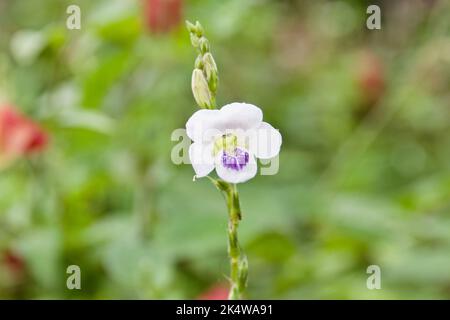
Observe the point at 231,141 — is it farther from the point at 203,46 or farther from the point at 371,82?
the point at 371,82

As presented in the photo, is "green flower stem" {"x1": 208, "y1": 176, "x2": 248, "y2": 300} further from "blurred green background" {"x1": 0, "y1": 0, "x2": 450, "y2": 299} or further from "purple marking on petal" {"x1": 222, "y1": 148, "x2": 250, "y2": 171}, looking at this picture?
"blurred green background" {"x1": 0, "y1": 0, "x2": 450, "y2": 299}

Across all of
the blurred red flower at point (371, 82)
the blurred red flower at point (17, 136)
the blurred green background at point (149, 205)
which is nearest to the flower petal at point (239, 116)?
the blurred green background at point (149, 205)

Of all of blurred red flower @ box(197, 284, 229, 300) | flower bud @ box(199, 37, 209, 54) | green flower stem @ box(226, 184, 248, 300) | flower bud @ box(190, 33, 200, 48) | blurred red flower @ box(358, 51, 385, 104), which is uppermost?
blurred red flower @ box(358, 51, 385, 104)

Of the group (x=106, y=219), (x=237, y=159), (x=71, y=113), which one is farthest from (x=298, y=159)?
(x=237, y=159)

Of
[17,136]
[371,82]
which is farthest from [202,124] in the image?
[371,82]

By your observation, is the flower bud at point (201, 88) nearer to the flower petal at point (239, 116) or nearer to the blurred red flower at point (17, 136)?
the flower petal at point (239, 116)

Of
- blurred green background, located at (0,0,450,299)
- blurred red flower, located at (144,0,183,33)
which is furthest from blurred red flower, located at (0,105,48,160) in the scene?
blurred red flower, located at (144,0,183,33)
